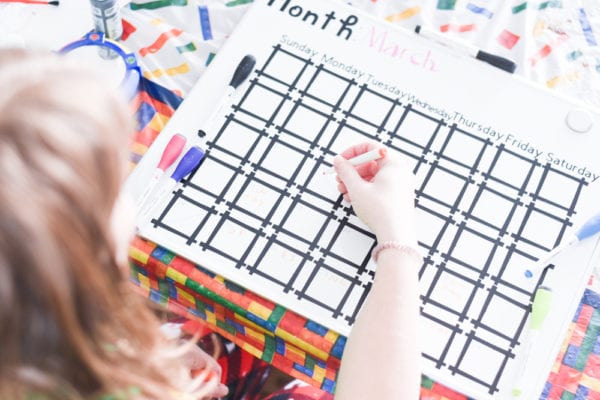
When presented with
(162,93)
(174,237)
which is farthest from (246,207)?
(162,93)

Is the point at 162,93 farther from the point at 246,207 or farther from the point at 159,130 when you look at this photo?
the point at 246,207

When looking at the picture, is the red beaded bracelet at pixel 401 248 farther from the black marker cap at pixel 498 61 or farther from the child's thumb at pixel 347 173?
the black marker cap at pixel 498 61

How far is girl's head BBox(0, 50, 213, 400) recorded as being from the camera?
0.41 m

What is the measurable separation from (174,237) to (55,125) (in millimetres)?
354

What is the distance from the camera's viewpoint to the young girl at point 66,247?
16.2 inches

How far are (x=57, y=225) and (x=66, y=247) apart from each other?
0.02m

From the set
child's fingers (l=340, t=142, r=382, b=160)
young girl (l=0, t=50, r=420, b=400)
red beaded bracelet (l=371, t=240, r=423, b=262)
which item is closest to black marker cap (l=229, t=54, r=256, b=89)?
child's fingers (l=340, t=142, r=382, b=160)

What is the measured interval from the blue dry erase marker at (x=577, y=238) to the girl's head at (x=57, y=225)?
0.45 m

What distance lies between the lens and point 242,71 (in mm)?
849

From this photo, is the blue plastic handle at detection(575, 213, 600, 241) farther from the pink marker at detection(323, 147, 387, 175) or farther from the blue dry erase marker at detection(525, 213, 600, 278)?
the pink marker at detection(323, 147, 387, 175)

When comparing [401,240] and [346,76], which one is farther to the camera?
[346,76]

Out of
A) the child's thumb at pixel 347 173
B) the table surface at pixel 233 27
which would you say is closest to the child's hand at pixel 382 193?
the child's thumb at pixel 347 173

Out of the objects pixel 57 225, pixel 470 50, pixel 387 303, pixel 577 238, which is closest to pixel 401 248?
pixel 387 303

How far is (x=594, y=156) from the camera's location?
841 millimetres
